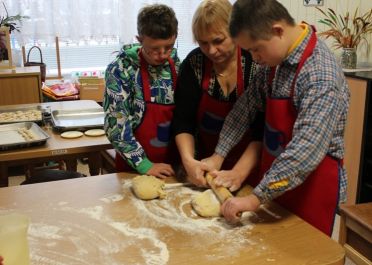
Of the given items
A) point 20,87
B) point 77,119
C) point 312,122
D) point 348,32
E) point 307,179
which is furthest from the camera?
point 20,87

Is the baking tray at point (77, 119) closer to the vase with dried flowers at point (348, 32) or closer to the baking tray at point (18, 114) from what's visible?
the baking tray at point (18, 114)

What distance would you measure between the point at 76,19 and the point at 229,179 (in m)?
3.25

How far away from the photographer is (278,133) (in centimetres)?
119

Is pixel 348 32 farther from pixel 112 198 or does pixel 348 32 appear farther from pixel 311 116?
pixel 112 198

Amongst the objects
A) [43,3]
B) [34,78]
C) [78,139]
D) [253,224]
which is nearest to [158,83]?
[253,224]

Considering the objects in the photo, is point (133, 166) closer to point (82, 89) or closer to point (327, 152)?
point (327, 152)

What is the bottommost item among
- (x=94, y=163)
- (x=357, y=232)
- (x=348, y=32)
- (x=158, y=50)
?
(x=357, y=232)

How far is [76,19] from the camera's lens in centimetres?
405

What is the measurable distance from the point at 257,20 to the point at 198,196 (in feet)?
1.78

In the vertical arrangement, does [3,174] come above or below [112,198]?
below

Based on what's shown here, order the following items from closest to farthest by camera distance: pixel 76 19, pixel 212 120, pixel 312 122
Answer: pixel 312 122 → pixel 212 120 → pixel 76 19

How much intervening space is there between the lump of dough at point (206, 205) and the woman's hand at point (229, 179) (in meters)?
0.07

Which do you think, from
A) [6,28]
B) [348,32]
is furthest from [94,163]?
[348,32]

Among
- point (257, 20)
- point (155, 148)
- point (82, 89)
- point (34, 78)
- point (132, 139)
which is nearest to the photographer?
point (257, 20)
